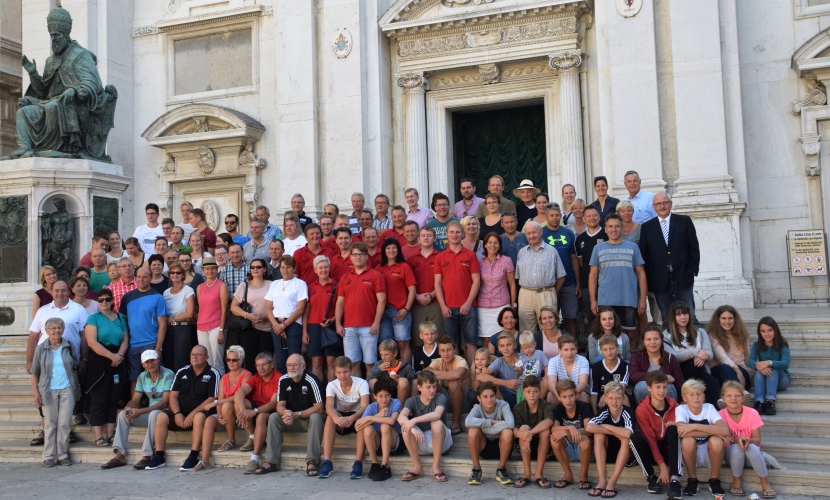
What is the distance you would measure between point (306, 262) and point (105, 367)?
8.85 feet

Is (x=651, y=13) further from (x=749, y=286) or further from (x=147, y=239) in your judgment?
(x=147, y=239)

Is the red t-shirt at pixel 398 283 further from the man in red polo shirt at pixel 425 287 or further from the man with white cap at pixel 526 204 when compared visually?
the man with white cap at pixel 526 204

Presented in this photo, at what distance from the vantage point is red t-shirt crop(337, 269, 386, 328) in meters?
9.57

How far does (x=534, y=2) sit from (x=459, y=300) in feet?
28.5

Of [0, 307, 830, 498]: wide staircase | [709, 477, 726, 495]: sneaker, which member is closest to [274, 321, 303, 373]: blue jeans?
[0, 307, 830, 498]: wide staircase

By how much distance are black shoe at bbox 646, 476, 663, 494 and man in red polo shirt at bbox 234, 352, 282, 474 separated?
13.0 ft

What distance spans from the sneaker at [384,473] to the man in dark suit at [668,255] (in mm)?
3574

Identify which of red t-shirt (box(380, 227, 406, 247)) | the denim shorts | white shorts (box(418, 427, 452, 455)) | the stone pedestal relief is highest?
the stone pedestal relief

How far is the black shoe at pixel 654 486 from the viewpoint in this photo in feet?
24.0

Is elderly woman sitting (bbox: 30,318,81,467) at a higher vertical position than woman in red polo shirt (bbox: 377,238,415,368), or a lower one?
lower

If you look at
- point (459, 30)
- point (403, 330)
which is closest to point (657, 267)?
point (403, 330)

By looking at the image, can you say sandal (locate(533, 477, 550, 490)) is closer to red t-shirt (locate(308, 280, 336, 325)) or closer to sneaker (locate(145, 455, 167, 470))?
red t-shirt (locate(308, 280, 336, 325))

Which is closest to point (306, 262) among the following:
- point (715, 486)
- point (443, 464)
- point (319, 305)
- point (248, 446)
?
point (319, 305)

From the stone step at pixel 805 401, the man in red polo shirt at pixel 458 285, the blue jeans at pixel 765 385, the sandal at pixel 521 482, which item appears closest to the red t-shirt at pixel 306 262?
the man in red polo shirt at pixel 458 285
